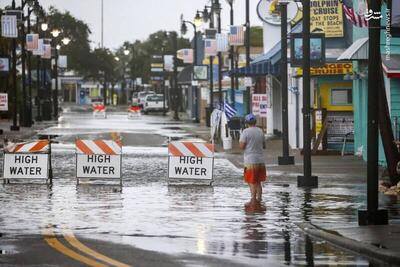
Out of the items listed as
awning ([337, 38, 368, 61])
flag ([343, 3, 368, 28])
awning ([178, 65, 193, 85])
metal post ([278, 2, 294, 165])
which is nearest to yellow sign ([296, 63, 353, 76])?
metal post ([278, 2, 294, 165])

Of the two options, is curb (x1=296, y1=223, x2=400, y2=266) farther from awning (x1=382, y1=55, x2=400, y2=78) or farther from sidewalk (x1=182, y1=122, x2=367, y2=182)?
awning (x1=382, y1=55, x2=400, y2=78)

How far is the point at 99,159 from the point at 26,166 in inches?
65.3

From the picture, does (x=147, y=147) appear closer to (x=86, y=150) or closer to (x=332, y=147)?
(x=332, y=147)

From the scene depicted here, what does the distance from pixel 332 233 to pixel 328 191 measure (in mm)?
7861

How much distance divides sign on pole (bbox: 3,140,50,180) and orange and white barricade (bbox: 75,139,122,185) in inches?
30.7

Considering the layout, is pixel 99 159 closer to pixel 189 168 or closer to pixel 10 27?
pixel 189 168

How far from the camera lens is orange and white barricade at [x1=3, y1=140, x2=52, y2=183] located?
81.4 ft

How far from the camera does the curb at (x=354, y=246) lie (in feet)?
42.3

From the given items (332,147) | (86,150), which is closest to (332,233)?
(86,150)

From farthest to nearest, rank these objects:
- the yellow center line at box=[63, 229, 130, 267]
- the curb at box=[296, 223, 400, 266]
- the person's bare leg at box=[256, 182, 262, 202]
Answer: the person's bare leg at box=[256, 182, 262, 202] → the curb at box=[296, 223, 400, 266] → the yellow center line at box=[63, 229, 130, 267]

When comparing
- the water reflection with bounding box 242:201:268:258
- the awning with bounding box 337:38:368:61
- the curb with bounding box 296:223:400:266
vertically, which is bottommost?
the water reflection with bounding box 242:201:268:258

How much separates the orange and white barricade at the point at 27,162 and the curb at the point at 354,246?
9.78 meters

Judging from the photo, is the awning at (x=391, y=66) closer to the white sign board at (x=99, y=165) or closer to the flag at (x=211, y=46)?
the white sign board at (x=99, y=165)

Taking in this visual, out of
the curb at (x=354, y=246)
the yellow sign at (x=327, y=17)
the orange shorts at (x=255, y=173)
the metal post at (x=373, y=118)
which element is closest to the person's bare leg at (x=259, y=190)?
the orange shorts at (x=255, y=173)
